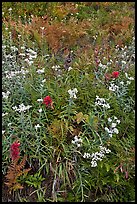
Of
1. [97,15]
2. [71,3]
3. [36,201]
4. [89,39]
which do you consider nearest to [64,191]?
[36,201]

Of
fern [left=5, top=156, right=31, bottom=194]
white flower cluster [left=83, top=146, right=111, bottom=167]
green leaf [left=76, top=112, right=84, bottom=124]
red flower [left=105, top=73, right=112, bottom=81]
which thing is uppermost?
red flower [left=105, top=73, right=112, bottom=81]

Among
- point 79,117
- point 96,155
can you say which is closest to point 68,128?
point 79,117

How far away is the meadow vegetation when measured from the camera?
3488mm

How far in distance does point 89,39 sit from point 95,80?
165 centimetres

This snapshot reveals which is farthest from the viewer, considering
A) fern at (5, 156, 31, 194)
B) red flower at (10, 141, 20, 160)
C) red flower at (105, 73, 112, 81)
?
red flower at (105, 73, 112, 81)

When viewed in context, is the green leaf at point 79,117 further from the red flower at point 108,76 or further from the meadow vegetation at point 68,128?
the red flower at point 108,76

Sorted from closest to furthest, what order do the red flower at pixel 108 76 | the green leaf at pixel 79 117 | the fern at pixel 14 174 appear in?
the fern at pixel 14 174, the green leaf at pixel 79 117, the red flower at pixel 108 76

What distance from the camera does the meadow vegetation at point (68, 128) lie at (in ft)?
11.4

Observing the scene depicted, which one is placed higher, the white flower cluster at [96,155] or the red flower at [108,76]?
the red flower at [108,76]

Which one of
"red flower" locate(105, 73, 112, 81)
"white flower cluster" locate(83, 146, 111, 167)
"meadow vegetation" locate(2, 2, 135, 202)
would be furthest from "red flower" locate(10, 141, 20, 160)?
"red flower" locate(105, 73, 112, 81)

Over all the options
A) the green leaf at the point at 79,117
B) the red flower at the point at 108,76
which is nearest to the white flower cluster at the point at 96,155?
the green leaf at the point at 79,117

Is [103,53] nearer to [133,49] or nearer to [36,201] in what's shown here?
[133,49]

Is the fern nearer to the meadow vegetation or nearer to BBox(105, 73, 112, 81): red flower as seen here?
the meadow vegetation

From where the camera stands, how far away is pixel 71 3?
22.7 feet
